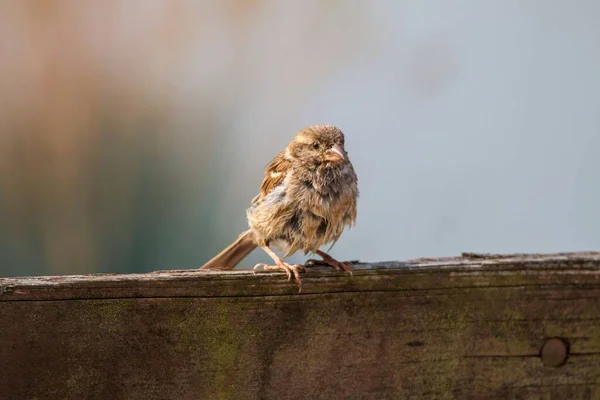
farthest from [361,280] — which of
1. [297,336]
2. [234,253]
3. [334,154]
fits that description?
[334,154]

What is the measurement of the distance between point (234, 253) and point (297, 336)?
94cm

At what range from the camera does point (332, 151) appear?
112 inches

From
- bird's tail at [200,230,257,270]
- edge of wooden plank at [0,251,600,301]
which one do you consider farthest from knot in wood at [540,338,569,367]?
bird's tail at [200,230,257,270]

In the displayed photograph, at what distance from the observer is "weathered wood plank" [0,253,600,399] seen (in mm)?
1685

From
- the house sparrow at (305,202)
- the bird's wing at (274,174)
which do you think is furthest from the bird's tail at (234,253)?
the bird's wing at (274,174)

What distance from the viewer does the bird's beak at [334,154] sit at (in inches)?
111

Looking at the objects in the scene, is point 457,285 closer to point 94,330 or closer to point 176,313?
point 176,313

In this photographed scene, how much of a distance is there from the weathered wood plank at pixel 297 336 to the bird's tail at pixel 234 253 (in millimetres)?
547

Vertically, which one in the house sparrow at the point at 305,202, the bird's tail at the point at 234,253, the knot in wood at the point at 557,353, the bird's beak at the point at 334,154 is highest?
the bird's beak at the point at 334,154

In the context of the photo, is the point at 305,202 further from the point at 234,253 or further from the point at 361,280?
the point at 361,280

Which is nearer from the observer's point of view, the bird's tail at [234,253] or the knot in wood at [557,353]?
the knot in wood at [557,353]

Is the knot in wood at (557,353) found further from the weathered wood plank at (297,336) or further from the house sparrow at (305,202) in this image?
the house sparrow at (305,202)

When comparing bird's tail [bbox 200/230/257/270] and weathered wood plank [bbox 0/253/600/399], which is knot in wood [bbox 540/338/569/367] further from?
bird's tail [bbox 200/230/257/270]

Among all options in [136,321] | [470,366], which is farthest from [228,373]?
[470,366]
